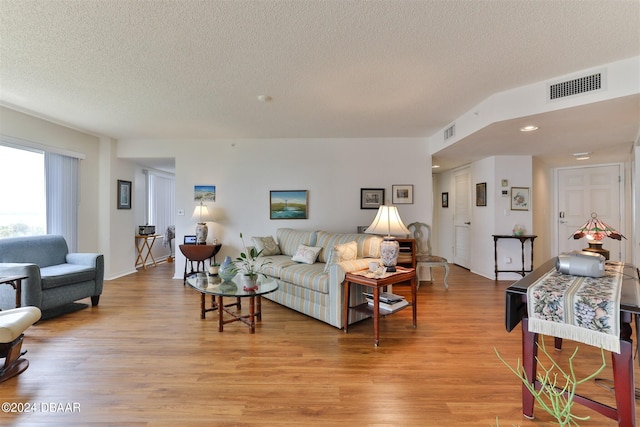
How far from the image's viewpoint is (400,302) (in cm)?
273

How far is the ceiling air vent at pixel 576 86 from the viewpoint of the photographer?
229 cm

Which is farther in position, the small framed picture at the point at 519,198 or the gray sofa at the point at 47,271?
the small framed picture at the point at 519,198

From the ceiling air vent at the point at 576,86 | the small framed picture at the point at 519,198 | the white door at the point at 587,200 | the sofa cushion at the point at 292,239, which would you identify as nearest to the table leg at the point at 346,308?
the sofa cushion at the point at 292,239

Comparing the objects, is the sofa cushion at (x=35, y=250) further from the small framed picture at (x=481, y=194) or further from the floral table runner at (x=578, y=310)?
the small framed picture at (x=481, y=194)

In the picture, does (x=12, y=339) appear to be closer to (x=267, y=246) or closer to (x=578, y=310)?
(x=267, y=246)

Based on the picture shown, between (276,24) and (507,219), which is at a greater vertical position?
(276,24)

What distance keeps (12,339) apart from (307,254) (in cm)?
251

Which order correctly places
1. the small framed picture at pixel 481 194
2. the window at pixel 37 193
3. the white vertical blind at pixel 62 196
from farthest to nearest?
the small framed picture at pixel 481 194, the white vertical blind at pixel 62 196, the window at pixel 37 193

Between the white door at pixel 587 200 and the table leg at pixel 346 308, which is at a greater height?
the white door at pixel 587 200

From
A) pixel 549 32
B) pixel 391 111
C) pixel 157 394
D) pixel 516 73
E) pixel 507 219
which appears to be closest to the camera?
pixel 157 394

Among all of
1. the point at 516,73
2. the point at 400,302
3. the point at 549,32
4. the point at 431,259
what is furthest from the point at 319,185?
the point at 549,32

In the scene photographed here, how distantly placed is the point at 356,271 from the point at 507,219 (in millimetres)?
3297

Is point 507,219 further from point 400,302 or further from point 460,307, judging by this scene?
point 400,302

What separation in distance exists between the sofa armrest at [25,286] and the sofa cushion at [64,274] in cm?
12
